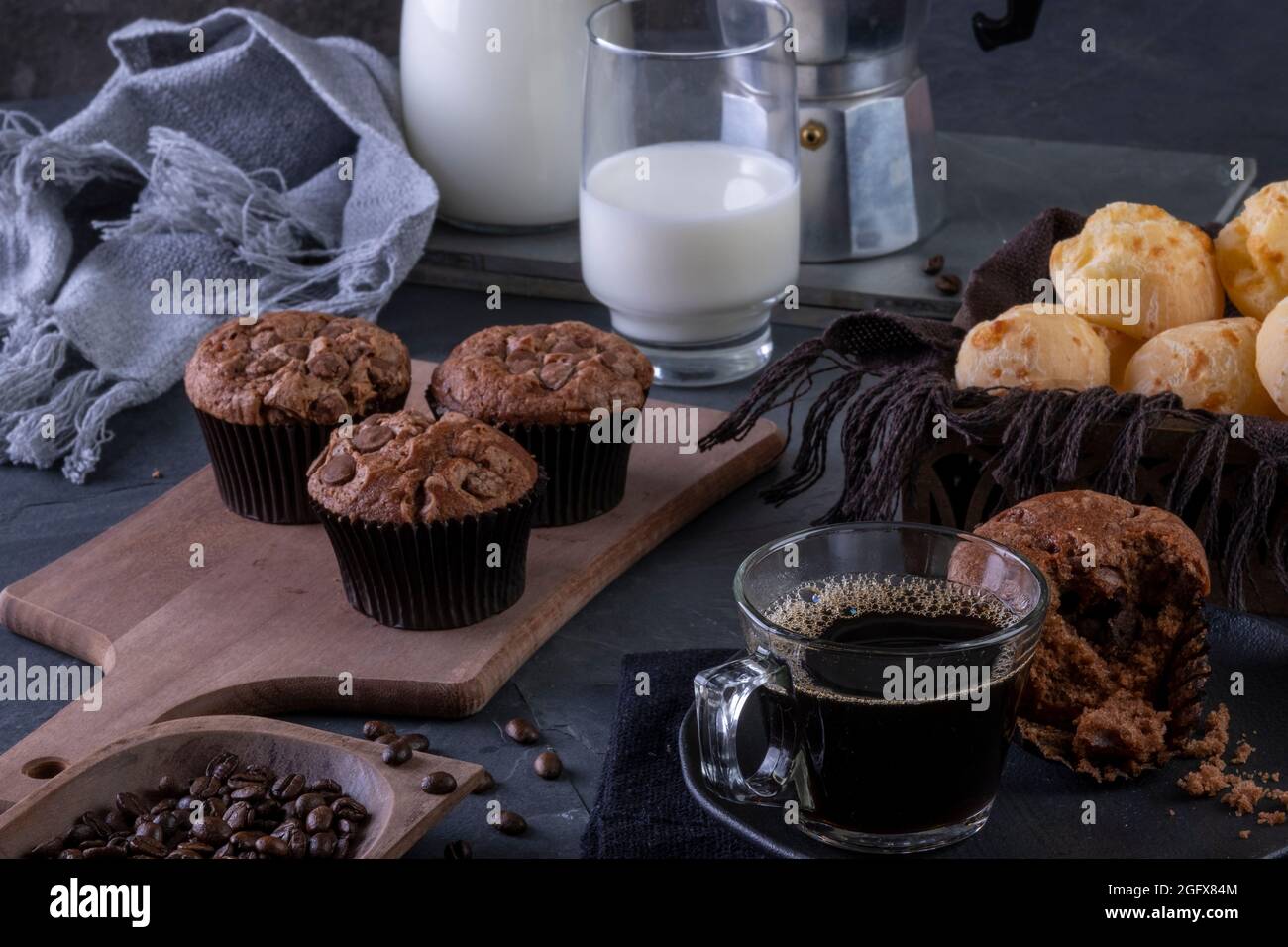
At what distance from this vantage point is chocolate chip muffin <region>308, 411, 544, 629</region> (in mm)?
1457

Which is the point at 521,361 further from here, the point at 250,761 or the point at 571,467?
the point at 250,761

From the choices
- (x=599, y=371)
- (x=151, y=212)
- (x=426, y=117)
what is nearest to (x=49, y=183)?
(x=151, y=212)

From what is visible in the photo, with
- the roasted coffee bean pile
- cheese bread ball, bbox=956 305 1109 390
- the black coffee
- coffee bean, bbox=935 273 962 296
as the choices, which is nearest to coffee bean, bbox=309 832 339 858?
the roasted coffee bean pile

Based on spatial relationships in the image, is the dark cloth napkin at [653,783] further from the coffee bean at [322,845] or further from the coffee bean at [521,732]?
the coffee bean at [322,845]

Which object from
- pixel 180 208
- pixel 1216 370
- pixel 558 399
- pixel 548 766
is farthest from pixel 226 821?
pixel 180 208

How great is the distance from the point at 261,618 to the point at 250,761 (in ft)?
0.88

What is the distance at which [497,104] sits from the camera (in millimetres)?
2184

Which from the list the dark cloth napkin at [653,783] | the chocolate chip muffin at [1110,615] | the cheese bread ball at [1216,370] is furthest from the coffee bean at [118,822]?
the cheese bread ball at [1216,370]

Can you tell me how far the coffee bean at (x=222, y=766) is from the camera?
123 cm

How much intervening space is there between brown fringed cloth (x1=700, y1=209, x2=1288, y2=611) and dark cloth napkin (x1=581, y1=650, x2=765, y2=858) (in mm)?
248

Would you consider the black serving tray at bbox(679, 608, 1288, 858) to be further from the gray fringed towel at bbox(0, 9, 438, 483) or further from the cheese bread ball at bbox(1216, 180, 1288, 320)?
the gray fringed towel at bbox(0, 9, 438, 483)

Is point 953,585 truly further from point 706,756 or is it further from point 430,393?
point 430,393

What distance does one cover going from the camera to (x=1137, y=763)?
1.20 meters

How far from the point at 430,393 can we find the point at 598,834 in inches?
25.3
